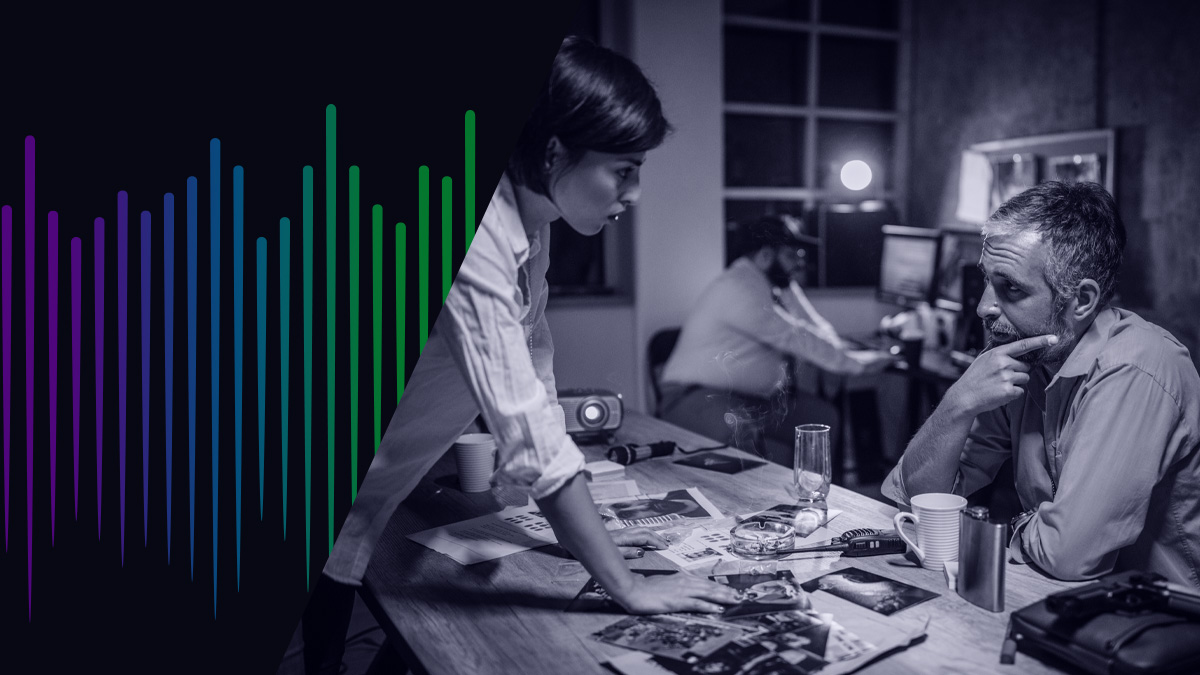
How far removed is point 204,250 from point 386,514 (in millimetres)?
549

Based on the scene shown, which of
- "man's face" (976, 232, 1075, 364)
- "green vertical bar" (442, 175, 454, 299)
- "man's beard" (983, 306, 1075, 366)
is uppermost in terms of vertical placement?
"green vertical bar" (442, 175, 454, 299)

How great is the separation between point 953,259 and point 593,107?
3841 mm

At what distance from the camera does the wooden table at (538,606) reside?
120 centimetres

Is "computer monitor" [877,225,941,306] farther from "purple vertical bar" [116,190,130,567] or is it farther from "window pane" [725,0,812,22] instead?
"purple vertical bar" [116,190,130,567]

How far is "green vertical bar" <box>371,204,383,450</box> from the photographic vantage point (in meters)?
1.37

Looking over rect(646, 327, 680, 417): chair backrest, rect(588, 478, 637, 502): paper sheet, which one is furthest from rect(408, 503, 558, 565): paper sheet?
rect(646, 327, 680, 417): chair backrest

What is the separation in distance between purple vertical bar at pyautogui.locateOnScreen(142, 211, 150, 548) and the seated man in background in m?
2.85

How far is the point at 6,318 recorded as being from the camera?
109 centimetres

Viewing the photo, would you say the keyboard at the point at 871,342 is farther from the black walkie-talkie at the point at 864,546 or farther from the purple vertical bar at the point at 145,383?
the purple vertical bar at the point at 145,383

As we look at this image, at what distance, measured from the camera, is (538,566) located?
5.13ft

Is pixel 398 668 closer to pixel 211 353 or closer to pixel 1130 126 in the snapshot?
pixel 211 353

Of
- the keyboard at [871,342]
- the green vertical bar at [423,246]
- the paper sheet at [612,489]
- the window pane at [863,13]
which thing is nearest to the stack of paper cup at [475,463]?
the paper sheet at [612,489]

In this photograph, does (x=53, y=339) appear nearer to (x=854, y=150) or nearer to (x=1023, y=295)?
(x=1023, y=295)

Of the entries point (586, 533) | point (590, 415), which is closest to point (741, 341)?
point (590, 415)
